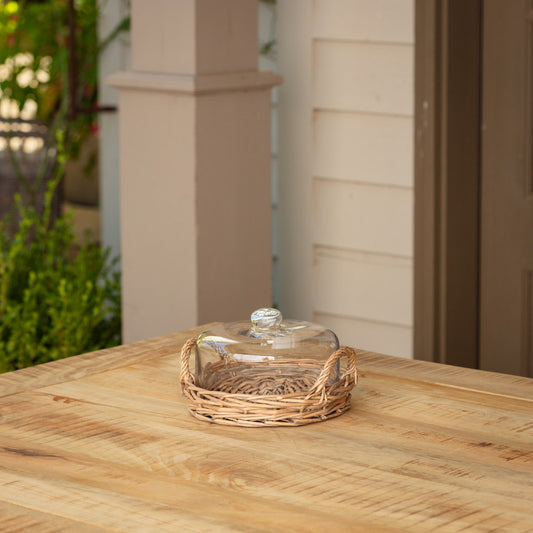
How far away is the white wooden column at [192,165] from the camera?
8.66 ft

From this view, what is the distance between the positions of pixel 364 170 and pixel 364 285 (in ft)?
1.14

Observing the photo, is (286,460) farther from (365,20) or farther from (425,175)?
(365,20)

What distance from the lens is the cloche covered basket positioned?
4.47ft

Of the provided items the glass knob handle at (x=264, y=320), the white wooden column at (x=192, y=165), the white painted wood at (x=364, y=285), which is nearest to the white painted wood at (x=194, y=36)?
the white wooden column at (x=192, y=165)

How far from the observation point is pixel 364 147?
9.84ft

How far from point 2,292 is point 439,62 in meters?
1.55

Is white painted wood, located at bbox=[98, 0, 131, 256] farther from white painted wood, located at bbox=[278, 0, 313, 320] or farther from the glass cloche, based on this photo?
the glass cloche

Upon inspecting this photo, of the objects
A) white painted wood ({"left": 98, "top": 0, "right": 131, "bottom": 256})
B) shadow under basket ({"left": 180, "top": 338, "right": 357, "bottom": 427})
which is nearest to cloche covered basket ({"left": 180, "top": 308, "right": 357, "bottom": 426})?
shadow under basket ({"left": 180, "top": 338, "right": 357, "bottom": 427})

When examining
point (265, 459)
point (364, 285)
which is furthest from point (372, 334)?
point (265, 459)

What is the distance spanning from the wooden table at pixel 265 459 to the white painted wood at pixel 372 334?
137cm

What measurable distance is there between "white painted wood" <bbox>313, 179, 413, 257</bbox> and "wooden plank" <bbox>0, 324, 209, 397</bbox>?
1.24m

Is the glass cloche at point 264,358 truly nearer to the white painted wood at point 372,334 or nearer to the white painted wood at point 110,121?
the white painted wood at point 372,334

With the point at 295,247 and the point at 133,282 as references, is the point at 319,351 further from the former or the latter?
the point at 295,247

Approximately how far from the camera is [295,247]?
321 cm
